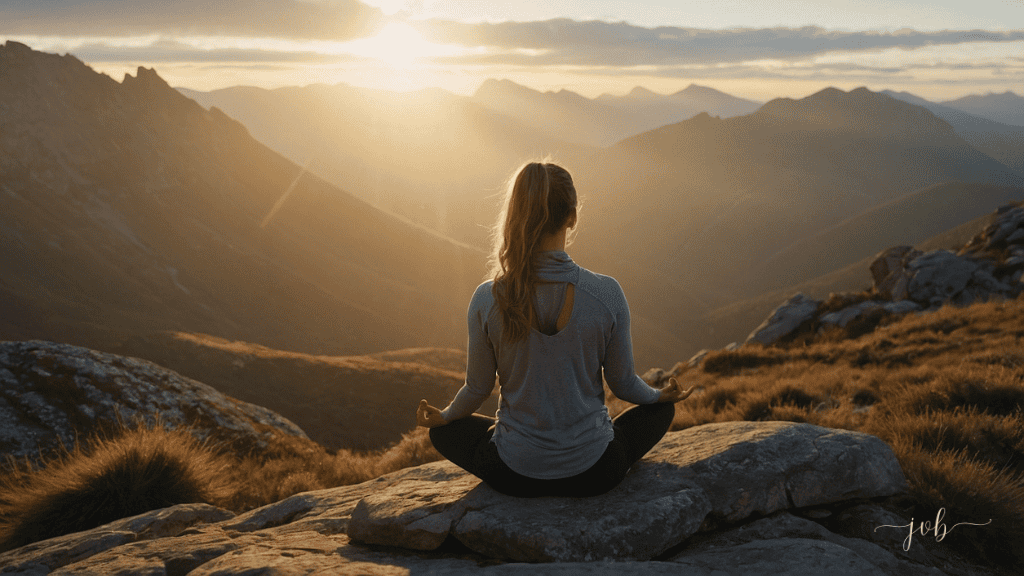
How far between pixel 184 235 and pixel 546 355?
10157cm

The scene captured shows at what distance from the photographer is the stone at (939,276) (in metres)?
20.1

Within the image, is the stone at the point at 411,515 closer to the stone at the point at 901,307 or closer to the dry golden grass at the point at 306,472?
the dry golden grass at the point at 306,472

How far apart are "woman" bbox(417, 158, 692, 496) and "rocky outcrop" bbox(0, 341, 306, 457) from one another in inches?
312

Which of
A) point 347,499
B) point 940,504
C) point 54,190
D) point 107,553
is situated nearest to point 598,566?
point 940,504

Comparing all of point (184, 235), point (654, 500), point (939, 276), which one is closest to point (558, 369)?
point (654, 500)

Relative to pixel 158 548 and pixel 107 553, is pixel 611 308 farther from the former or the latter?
pixel 107 553

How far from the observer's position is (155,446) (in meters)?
6.63

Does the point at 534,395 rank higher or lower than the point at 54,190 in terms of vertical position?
lower

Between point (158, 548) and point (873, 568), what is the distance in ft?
16.1

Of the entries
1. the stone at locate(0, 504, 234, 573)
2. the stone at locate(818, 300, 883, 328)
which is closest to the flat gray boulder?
the stone at locate(0, 504, 234, 573)

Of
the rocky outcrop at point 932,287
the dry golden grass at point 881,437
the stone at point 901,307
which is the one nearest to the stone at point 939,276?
the rocky outcrop at point 932,287

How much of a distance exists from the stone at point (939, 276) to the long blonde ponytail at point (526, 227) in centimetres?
2191

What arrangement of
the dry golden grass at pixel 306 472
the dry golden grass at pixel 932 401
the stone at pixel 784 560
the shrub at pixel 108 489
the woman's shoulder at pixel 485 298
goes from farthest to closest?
the dry golden grass at pixel 306 472, the shrub at pixel 108 489, the dry golden grass at pixel 932 401, the woman's shoulder at pixel 485 298, the stone at pixel 784 560

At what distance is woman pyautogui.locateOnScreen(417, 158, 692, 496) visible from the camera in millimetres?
3660
